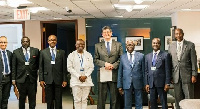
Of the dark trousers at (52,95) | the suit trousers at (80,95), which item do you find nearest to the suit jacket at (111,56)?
the suit trousers at (80,95)

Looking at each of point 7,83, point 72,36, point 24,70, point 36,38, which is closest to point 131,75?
point 24,70

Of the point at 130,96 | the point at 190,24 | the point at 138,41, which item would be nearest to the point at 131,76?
the point at 130,96

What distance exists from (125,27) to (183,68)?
4868mm

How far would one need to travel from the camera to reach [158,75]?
5477mm

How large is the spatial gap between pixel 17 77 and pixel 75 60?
1.15m

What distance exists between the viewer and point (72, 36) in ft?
53.2

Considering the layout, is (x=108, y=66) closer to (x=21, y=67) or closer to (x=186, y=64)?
(x=186, y=64)

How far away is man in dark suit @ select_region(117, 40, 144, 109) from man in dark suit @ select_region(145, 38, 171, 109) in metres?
0.15

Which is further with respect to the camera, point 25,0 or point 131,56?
point 25,0

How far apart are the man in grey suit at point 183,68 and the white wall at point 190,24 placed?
3455 mm

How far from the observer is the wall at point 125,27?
9969 mm

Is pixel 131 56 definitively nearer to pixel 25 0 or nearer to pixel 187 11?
pixel 25 0

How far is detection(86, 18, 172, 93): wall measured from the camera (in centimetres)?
997

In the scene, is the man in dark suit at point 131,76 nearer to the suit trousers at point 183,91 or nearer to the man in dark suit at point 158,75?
the man in dark suit at point 158,75
